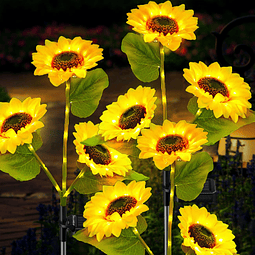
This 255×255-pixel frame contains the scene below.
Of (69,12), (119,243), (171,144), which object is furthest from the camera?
(69,12)

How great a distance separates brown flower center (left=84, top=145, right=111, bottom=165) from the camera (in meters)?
1.76

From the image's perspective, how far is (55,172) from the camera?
20.4ft

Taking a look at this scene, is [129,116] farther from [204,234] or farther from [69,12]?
[69,12]

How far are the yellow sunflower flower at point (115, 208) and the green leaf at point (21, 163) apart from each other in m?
0.22

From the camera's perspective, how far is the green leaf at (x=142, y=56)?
183cm

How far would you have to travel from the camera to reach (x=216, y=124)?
5.83 feet

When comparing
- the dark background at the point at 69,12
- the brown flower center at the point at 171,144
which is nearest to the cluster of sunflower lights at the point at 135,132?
the brown flower center at the point at 171,144

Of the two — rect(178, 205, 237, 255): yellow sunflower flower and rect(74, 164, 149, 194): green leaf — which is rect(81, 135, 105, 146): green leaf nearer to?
rect(74, 164, 149, 194): green leaf

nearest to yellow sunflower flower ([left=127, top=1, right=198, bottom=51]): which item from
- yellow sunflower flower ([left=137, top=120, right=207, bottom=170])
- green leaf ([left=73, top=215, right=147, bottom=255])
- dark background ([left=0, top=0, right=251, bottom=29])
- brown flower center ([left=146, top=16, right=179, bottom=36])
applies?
brown flower center ([left=146, top=16, right=179, bottom=36])

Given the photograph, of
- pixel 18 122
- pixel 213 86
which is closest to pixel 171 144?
pixel 213 86

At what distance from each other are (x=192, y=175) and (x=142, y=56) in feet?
1.33

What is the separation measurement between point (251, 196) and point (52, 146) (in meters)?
3.12

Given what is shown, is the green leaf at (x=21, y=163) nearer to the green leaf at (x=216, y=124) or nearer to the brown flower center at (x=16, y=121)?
the brown flower center at (x=16, y=121)

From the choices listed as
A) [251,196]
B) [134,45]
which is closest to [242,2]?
[251,196]
